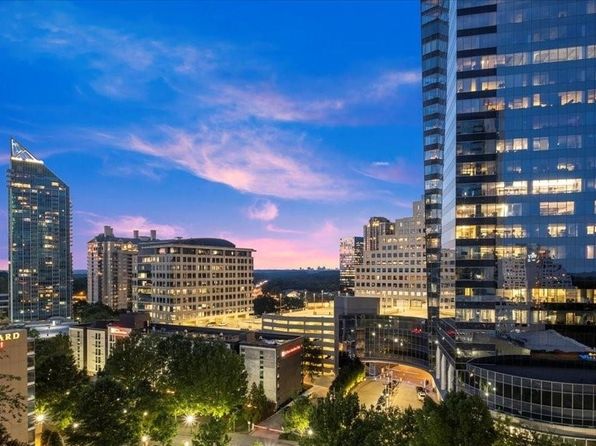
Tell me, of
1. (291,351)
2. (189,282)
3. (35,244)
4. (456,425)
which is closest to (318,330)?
(291,351)

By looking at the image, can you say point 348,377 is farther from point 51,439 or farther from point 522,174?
point 51,439

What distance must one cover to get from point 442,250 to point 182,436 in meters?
49.7

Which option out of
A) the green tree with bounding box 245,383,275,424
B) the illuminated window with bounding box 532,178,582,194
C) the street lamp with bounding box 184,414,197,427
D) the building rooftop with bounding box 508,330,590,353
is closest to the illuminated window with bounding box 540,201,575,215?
the illuminated window with bounding box 532,178,582,194

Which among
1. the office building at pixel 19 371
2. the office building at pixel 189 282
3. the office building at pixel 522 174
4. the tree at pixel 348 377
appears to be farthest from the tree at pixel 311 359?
the office building at pixel 189 282

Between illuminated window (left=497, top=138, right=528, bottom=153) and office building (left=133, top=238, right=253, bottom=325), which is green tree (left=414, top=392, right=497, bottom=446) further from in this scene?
office building (left=133, top=238, right=253, bottom=325)

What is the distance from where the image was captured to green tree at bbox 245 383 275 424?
2542 inches

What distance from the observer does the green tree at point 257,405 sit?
64.6 meters

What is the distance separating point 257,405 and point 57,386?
89.6 ft

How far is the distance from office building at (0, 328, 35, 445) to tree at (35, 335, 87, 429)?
5256 millimetres

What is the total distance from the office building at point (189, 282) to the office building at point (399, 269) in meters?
45.7

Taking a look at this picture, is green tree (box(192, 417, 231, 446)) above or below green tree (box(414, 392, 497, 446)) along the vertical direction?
below

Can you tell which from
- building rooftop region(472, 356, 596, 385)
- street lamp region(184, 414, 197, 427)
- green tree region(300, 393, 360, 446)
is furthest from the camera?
street lamp region(184, 414, 197, 427)

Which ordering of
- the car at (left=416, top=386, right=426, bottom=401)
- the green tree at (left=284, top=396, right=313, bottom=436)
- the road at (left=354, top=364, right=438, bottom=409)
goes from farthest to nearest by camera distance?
the car at (left=416, top=386, right=426, bottom=401) < the road at (left=354, top=364, right=438, bottom=409) < the green tree at (left=284, top=396, right=313, bottom=436)

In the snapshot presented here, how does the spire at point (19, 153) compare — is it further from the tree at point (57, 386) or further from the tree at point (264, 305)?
the tree at point (57, 386)
